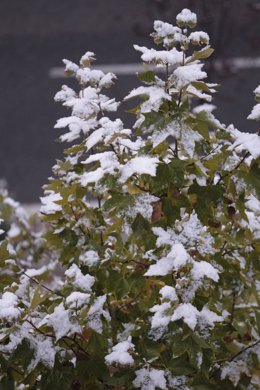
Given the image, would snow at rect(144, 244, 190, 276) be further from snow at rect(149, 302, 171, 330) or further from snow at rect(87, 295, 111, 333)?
snow at rect(87, 295, 111, 333)

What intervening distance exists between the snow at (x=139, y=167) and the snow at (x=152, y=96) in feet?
0.47

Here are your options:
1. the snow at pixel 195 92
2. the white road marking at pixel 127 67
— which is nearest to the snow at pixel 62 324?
the snow at pixel 195 92

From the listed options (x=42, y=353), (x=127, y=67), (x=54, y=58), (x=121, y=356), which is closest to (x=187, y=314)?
(x=121, y=356)

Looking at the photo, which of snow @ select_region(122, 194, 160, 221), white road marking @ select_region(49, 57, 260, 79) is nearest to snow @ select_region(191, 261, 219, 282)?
snow @ select_region(122, 194, 160, 221)

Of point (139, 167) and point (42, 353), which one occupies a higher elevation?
point (139, 167)

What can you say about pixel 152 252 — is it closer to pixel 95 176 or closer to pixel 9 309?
pixel 95 176

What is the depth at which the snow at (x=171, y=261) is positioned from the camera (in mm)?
1699

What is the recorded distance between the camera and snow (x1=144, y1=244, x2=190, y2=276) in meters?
1.70

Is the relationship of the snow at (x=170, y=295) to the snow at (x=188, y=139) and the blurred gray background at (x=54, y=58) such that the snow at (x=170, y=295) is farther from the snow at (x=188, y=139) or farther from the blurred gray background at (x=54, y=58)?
the blurred gray background at (x=54, y=58)

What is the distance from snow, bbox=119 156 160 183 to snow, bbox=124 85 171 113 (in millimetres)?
142

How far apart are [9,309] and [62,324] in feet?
0.51

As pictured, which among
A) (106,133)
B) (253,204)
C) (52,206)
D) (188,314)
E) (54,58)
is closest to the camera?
(188,314)

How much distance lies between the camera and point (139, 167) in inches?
72.0

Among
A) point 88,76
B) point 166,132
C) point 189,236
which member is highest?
point 88,76
